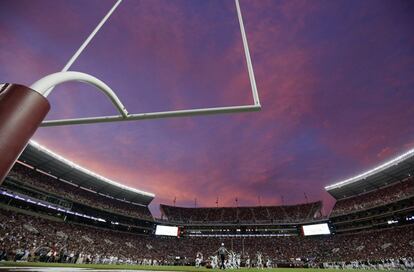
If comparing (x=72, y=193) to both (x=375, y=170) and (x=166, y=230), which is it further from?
(x=375, y=170)

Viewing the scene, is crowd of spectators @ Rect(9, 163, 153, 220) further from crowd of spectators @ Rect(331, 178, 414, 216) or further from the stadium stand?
crowd of spectators @ Rect(331, 178, 414, 216)

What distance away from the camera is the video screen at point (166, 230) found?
50.8 meters

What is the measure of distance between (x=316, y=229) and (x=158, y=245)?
34.6 m

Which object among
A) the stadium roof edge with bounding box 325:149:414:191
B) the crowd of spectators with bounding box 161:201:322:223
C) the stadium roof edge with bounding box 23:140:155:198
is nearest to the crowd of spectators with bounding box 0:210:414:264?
the crowd of spectators with bounding box 161:201:322:223

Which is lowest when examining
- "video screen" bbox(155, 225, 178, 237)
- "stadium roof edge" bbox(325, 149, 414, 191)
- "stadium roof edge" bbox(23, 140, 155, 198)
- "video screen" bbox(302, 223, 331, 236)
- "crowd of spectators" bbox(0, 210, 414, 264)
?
"crowd of spectators" bbox(0, 210, 414, 264)

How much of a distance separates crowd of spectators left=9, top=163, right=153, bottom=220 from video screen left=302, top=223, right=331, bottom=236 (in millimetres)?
35291

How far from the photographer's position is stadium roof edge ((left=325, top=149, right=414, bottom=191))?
34.0 meters

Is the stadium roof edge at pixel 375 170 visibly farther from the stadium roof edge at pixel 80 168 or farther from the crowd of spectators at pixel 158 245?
the stadium roof edge at pixel 80 168

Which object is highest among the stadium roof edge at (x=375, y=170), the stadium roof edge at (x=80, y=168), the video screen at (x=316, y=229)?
the stadium roof edge at (x=375, y=170)

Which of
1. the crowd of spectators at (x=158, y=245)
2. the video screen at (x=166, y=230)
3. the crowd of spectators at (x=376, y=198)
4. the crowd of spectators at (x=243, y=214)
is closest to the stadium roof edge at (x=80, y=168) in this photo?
the video screen at (x=166, y=230)

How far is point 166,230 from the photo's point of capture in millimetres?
51188

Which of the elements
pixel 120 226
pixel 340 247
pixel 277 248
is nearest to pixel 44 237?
pixel 120 226

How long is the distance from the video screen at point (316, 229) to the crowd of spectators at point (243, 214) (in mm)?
3380

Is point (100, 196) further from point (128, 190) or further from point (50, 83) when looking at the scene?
point (50, 83)
